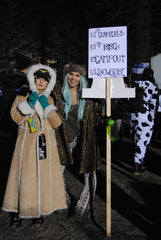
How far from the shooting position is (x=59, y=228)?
3.11m

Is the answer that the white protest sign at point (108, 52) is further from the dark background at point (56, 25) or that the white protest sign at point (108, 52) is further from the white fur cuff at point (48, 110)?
the dark background at point (56, 25)

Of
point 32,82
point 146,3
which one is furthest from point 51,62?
point 32,82

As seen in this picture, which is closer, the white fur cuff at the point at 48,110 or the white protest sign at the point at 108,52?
the white protest sign at the point at 108,52

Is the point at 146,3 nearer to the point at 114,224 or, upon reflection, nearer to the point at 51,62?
the point at 51,62

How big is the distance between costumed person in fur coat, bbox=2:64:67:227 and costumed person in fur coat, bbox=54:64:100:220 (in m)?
0.27

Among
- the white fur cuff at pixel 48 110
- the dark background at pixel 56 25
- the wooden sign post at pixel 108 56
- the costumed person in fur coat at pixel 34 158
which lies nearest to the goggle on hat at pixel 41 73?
the costumed person in fur coat at pixel 34 158

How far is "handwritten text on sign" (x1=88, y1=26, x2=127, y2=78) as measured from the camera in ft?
8.90

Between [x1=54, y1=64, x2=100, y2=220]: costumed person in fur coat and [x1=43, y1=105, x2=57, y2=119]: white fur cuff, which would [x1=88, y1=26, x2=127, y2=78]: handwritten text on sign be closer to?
[x1=54, y1=64, x2=100, y2=220]: costumed person in fur coat

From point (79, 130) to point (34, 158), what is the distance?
29.4 inches

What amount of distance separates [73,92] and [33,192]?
135 cm

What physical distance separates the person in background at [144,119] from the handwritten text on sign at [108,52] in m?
2.19

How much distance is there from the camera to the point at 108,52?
2.74 m

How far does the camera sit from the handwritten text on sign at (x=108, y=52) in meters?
2.71

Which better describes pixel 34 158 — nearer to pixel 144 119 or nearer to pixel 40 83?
pixel 40 83
